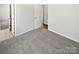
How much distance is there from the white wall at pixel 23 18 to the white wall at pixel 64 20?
25 cm

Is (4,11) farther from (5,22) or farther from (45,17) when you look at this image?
(45,17)

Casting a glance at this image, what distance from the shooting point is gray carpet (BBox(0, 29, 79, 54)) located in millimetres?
1231

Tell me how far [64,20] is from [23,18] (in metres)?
0.58

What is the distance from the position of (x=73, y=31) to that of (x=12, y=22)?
0.85 m

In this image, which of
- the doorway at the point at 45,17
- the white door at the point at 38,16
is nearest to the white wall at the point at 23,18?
the white door at the point at 38,16

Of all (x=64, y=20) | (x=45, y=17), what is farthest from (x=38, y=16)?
(x=64, y=20)

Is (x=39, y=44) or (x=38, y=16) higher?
(x=38, y=16)

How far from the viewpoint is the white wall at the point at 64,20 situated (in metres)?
1.28

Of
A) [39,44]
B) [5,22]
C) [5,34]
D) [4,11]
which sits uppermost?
[4,11]

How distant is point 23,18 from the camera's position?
4.17 feet

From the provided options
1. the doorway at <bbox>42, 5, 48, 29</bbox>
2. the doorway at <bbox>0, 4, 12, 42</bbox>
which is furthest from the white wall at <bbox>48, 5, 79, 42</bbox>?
the doorway at <bbox>0, 4, 12, 42</bbox>

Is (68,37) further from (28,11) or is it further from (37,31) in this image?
(28,11)

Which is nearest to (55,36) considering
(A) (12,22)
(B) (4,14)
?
(A) (12,22)
